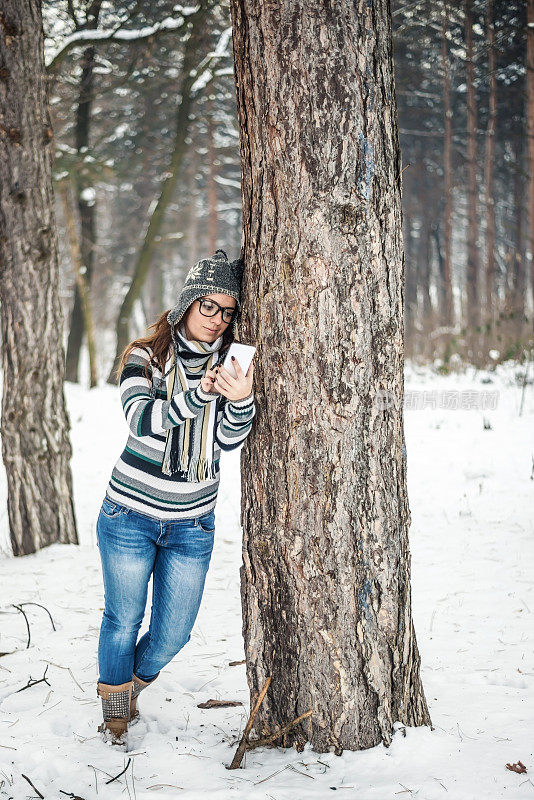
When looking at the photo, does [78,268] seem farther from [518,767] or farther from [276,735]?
[518,767]

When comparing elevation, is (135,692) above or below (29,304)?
below

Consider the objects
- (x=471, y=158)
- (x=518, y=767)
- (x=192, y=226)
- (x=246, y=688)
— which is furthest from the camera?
(x=192, y=226)

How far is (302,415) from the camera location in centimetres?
229

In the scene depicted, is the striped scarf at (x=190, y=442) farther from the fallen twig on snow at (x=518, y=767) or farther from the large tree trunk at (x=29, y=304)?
the large tree trunk at (x=29, y=304)

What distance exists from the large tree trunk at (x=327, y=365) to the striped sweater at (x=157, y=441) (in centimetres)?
16

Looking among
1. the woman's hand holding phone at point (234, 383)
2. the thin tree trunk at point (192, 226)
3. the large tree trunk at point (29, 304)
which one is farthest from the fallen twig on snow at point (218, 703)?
the thin tree trunk at point (192, 226)

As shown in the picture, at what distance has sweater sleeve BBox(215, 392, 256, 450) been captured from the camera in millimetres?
2336

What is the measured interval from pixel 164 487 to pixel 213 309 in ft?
2.42

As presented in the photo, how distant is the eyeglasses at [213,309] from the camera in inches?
99.0

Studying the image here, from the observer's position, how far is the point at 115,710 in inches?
102

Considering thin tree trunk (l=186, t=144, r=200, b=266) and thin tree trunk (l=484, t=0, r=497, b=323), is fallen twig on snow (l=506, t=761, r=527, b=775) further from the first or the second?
thin tree trunk (l=186, t=144, r=200, b=266)

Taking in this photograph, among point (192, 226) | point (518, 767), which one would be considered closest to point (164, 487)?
point (518, 767)

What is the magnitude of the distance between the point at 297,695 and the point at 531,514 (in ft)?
12.7

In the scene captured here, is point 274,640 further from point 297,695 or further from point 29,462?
point 29,462
